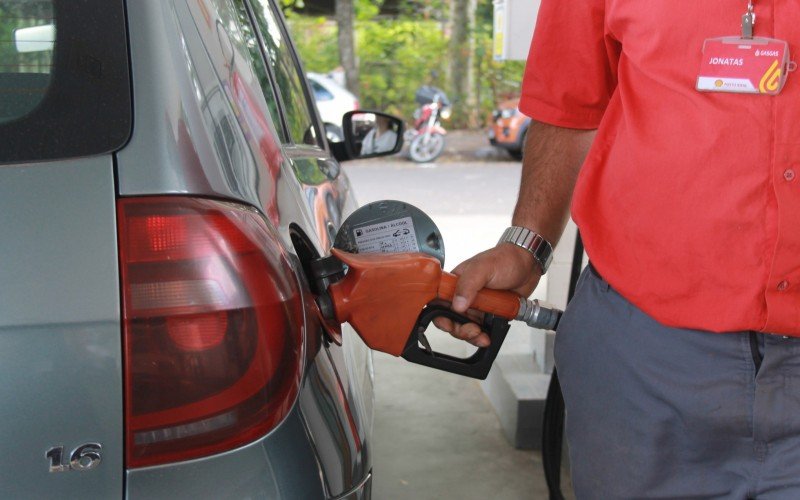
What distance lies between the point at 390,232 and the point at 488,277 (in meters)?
0.20

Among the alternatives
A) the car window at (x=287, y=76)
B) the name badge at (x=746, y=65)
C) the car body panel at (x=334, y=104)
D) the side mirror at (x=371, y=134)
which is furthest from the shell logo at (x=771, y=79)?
the car body panel at (x=334, y=104)

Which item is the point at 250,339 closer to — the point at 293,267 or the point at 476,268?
the point at 293,267

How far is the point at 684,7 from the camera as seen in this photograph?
1.55 m

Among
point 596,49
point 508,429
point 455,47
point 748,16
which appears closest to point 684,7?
point 748,16

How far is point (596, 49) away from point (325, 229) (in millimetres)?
663

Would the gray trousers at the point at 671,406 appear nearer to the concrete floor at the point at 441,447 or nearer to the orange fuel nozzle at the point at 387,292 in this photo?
the orange fuel nozzle at the point at 387,292

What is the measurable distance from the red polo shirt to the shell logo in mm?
19

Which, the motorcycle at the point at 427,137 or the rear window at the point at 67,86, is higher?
the rear window at the point at 67,86

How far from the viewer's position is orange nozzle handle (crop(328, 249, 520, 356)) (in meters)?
1.59

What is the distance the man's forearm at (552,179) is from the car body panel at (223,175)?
50 centimetres

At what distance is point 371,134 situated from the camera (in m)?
3.27

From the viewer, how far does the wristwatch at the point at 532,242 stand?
190cm

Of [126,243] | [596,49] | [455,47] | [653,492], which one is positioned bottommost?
[455,47]

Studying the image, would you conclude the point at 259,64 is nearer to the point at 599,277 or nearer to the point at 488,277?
the point at 488,277
